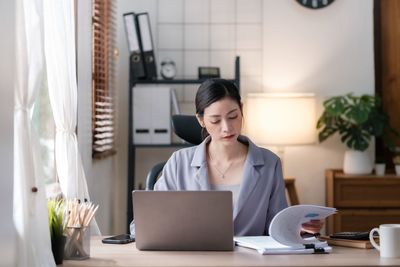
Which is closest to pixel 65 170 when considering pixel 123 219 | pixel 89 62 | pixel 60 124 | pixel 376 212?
pixel 60 124

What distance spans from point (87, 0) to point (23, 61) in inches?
74.5

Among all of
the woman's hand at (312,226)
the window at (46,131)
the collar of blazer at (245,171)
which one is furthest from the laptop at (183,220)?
the window at (46,131)

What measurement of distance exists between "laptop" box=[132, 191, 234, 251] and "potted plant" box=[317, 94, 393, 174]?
9.09 ft

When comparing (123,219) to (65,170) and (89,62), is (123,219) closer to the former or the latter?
(89,62)

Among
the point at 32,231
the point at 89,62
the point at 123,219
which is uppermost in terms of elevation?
the point at 89,62

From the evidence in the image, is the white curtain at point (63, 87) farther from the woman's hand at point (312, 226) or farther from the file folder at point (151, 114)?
the file folder at point (151, 114)

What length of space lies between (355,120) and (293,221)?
2706 millimetres

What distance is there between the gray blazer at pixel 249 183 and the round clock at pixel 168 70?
224cm

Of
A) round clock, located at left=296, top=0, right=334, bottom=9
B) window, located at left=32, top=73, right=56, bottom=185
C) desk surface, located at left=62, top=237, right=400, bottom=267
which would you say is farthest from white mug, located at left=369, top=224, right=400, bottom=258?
round clock, located at left=296, top=0, right=334, bottom=9

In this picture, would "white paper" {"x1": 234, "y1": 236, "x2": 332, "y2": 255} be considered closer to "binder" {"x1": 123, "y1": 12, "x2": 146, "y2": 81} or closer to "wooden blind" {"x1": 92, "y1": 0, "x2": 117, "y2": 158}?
"wooden blind" {"x1": 92, "y1": 0, "x2": 117, "y2": 158}

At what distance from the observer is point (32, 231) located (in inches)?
96.6

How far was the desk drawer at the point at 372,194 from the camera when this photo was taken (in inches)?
204

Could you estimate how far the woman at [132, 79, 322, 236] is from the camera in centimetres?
299

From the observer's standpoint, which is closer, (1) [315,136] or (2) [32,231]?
(2) [32,231]
